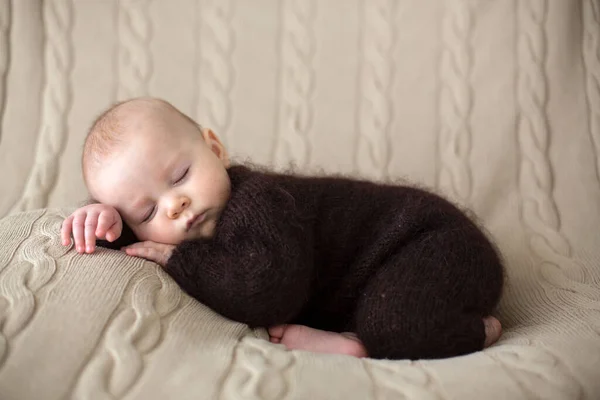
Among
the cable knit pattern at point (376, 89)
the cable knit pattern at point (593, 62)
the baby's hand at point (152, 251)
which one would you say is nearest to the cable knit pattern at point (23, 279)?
the baby's hand at point (152, 251)

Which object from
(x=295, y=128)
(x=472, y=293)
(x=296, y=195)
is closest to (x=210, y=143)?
(x=296, y=195)

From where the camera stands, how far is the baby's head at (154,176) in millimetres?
938

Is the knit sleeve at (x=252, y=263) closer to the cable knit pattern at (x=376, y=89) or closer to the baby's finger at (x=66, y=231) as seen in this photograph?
the baby's finger at (x=66, y=231)

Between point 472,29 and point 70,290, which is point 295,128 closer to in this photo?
point 472,29

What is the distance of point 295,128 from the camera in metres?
1.42

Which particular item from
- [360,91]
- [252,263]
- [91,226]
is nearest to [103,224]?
[91,226]

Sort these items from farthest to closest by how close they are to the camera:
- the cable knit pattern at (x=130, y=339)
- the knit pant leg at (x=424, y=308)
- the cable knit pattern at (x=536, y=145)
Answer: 1. the cable knit pattern at (x=536, y=145)
2. the knit pant leg at (x=424, y=308)
3. the cable knit pattern at (x=130, y=339)

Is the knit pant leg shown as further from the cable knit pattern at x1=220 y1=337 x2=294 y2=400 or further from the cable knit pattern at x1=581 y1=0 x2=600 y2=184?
the cable knit pattern at x1=581 y1=0 x2=600 y2=184

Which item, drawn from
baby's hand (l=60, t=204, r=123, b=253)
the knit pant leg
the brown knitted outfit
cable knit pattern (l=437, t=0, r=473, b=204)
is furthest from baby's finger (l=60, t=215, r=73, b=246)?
cable knit pattern (l=437, t=0, r=473, b=204)

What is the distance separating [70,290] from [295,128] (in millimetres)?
770

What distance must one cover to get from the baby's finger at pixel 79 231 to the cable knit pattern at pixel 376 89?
27.2 inches

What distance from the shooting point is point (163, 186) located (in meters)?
0.95

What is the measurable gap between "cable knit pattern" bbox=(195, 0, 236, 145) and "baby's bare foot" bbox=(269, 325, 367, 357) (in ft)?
2.03

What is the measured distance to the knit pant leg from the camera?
83 centimetres
